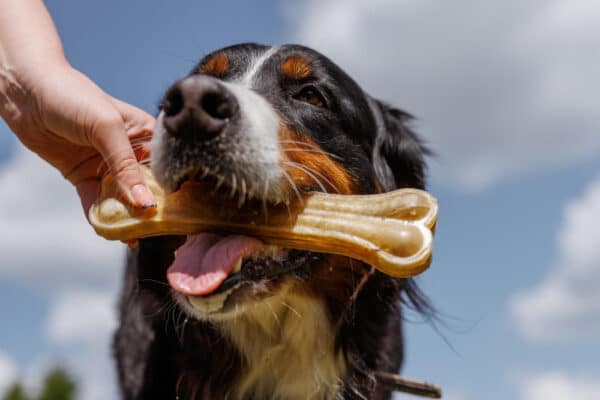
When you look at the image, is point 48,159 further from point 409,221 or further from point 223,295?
point 409,221

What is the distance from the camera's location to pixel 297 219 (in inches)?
97.8

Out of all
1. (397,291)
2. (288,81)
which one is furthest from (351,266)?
(288,81)

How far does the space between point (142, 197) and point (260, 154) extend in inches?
Result: 17.1

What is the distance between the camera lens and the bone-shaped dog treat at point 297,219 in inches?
93.0

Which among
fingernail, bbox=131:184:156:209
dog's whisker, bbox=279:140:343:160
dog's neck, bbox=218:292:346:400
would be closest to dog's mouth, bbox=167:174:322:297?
fingernail, bbox=131:184:156:209

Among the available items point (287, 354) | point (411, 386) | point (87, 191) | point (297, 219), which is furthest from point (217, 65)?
point (411, 386)

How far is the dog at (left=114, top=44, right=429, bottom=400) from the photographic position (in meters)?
2.39

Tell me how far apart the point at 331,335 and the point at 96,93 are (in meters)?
1.46

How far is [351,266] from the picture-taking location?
300 cm

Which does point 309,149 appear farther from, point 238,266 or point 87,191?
point 87,191

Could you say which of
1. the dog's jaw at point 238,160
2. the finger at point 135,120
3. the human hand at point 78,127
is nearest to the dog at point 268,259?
the dog's jaw at point 238,160

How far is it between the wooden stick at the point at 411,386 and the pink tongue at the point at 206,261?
1.33m

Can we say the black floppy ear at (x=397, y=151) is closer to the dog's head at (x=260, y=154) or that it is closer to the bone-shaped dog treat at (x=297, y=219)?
the dog's head at (x=260, y=154)

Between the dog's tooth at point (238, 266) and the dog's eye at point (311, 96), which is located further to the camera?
the dog's eye at point (311, 96)
